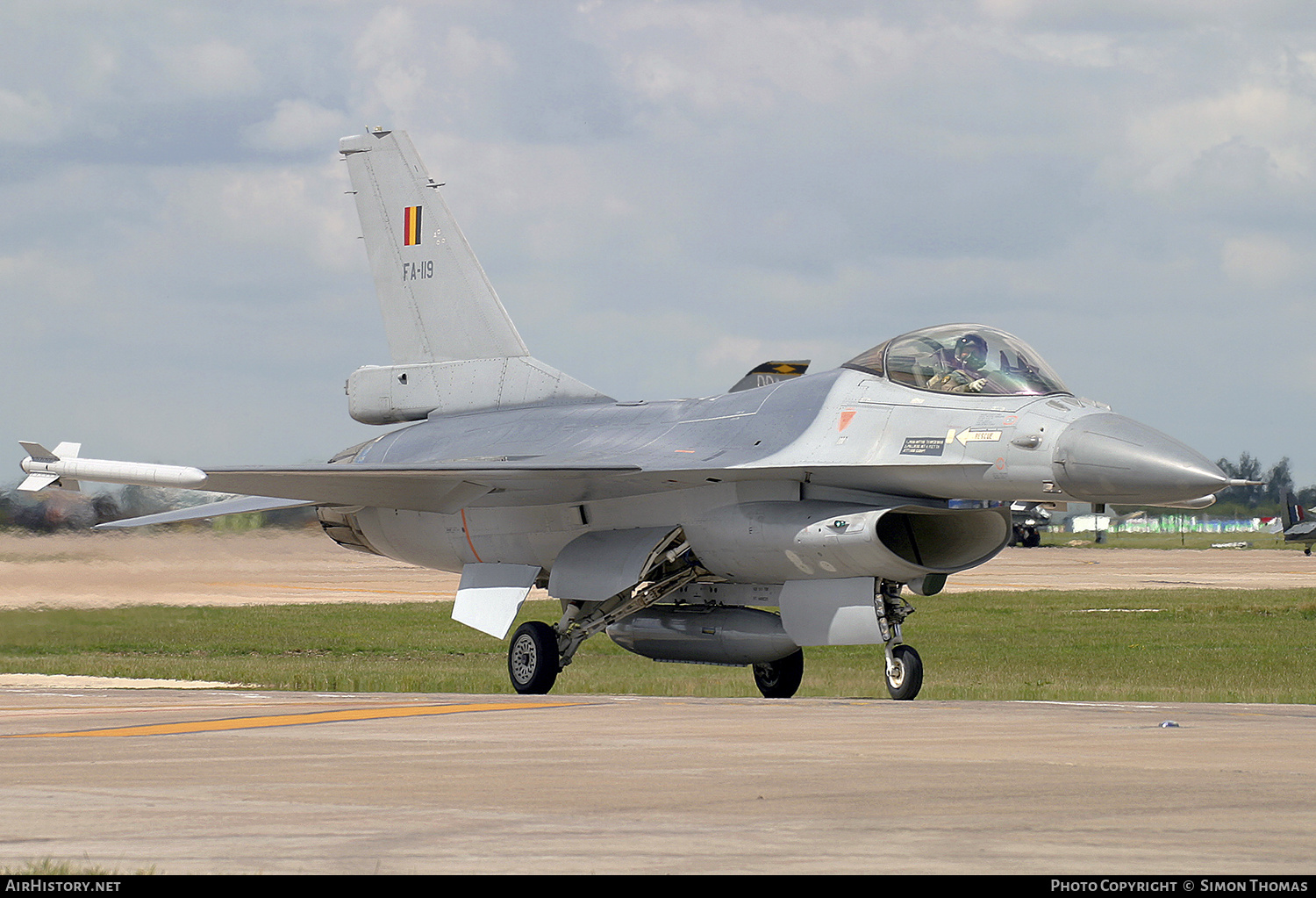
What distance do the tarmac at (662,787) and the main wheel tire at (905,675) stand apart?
1.44ft

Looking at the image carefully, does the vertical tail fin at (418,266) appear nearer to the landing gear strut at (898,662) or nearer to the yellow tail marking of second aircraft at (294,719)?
the landing gear strut at (898,662)

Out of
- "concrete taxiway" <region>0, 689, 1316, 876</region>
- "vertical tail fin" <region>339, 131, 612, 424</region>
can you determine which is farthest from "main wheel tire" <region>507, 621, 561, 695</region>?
"concrete taxiway" <region>0, 689, 1316, 876</region>

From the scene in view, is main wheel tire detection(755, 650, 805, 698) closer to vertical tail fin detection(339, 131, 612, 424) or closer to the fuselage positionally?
the fuselage

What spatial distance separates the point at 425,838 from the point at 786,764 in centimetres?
281

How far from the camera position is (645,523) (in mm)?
16078

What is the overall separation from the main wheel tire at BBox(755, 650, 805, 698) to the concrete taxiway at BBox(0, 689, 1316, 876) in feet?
17.0

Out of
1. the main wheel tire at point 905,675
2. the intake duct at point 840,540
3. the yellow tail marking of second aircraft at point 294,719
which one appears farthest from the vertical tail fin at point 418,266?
the yellow tail marking of second aircraft at point 294,719

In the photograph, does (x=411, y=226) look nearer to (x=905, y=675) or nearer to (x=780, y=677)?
(x=780, y=677)

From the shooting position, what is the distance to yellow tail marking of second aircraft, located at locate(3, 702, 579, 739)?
10492 millimetres

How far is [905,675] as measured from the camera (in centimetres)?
1402

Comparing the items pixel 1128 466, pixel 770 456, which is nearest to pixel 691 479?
pixel 770 456
